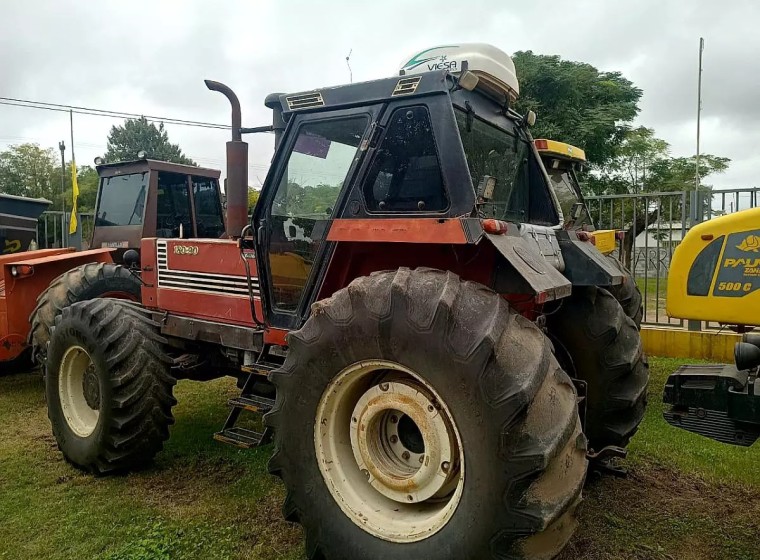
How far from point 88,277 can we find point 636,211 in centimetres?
689

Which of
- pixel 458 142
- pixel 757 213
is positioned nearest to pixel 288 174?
pixel 458 142

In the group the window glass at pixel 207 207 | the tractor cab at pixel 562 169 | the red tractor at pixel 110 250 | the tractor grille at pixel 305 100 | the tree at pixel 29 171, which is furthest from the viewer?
the tree at pixel 29 171

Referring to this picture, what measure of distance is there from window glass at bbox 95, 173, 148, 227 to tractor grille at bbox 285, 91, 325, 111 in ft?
15.8

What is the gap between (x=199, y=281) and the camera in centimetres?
465

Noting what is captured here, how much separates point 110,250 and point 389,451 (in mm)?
5938

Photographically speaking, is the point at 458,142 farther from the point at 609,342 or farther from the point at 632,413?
the point at 632,413

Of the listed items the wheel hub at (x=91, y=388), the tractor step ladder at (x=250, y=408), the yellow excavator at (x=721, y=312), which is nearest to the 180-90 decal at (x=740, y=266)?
the yellow excavator at (x=721, y=312)

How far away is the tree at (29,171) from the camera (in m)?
42.6

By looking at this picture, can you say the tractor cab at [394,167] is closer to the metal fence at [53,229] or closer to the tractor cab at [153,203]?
the tractor cab at [153,203]

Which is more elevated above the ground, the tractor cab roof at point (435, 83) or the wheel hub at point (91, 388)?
the tractor cab roof at point (435, 83)

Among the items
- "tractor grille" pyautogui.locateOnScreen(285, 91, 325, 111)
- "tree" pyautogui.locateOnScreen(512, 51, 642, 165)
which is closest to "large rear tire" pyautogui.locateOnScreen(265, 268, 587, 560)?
"tractor grille" pyautogui.locateOnScreen(285, 91, 325, 111)

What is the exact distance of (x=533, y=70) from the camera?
59.4 feet

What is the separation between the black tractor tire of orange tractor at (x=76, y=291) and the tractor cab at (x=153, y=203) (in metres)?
1.30

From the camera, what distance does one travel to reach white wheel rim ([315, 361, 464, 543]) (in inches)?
106
